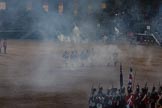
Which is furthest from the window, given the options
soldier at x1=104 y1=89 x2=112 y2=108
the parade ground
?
soldier at x1=104 y1=89 x2=112 y2=108

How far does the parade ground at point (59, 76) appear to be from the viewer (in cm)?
1449

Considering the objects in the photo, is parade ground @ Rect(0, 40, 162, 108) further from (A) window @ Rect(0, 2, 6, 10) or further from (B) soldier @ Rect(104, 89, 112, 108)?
(A) window @ Rect(0, 2, 6, 10)

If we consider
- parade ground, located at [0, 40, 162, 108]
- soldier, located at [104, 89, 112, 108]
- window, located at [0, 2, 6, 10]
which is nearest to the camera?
soldier, located at [104, 89, 112, 108]

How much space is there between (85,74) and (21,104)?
7221 millimetres

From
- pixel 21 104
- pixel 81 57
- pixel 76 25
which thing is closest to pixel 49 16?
pixel 76 25

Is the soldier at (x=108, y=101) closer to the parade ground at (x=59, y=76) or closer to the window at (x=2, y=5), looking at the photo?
the parade ground at (x=59, y=76)

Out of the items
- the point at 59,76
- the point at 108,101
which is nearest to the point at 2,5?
the point at 59,76

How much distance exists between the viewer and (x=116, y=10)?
37156 millimetres

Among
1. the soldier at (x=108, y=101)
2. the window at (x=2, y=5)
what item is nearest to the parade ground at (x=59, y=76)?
the soldier at (x=108, y=101)

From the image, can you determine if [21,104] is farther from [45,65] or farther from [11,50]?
[11,50]

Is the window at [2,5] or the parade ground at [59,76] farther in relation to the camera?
the window at [2,5]

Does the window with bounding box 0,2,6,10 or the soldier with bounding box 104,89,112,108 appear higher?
the window with bounding box 0,2,6,10

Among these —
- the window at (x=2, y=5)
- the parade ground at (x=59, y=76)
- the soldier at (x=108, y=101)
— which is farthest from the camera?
the window at (x=2, y=5)

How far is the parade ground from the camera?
14492 mm
